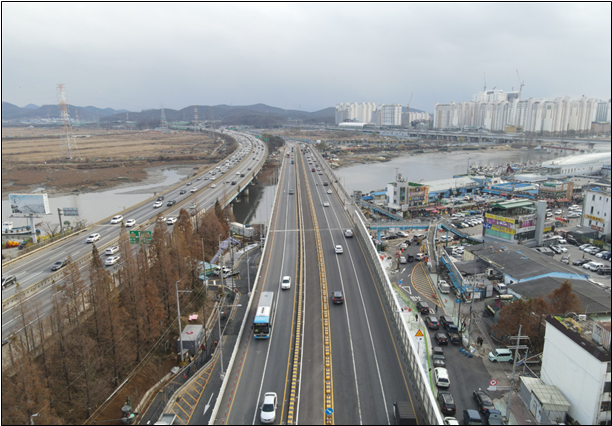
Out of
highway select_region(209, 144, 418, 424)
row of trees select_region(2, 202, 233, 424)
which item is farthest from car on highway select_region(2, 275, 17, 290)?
highway select_region(209, 144, 418, 424)

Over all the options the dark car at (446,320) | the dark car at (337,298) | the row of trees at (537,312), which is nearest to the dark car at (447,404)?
the row of trees at (537,312)

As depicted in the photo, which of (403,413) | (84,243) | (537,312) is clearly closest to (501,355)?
(537,312)

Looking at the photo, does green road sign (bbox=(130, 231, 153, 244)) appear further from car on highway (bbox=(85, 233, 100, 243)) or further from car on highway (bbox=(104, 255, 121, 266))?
car on highway (bbox=(85, 233, 100, 243))

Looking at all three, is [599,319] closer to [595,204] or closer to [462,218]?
[595,204]

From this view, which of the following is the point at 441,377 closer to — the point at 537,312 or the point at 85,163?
the point at 537,312

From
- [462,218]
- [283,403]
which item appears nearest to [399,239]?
[462,218]
